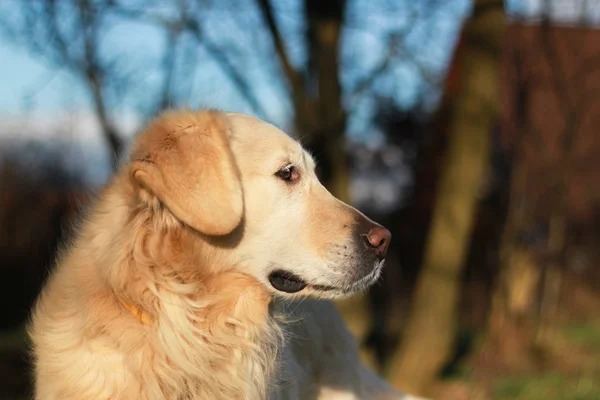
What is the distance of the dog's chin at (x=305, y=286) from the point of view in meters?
3.04

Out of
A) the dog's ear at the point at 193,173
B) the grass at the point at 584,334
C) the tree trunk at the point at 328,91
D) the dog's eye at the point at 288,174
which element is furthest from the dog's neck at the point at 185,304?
the grass at the point at 584,334

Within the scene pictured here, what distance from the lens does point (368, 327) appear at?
7.62 metres

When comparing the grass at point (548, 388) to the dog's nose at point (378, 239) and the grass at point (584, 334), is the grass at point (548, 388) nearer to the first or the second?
the grass at point (584, 334)

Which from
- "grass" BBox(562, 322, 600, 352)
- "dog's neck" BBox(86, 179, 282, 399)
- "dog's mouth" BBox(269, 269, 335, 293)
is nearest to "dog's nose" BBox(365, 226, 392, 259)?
"dog's mouth" BBox(269, 269, 335, 293)

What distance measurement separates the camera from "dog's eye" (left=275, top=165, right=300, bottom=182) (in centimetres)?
308

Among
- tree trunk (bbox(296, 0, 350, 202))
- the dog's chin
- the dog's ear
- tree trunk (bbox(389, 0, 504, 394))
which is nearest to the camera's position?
the dog's ear

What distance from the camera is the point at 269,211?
3.02m

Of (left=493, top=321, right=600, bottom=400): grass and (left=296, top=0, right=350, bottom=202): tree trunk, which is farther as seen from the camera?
(left=296, top=0, right=350, bottom=202): tree trunk

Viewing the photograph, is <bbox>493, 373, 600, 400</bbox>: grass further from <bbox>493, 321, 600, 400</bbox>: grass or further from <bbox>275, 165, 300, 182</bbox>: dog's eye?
<bbox>275, 165, 300, 182</bbox>: dog's eye

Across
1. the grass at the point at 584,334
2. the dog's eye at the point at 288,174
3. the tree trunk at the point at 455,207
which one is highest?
the dog's eye at the point at 288,174

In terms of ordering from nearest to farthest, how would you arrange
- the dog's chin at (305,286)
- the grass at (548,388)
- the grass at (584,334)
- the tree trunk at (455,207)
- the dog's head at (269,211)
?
the dog's head at (269,211) → the dog's chin at (305,286) → the tree trunk at (455,207) → the grass at (548,388) → the grass at (584,334)

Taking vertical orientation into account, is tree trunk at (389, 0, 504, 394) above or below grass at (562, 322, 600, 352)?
above

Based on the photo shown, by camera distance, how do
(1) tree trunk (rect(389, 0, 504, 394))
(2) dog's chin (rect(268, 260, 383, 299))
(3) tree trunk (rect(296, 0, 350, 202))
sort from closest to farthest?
(2) dog's chin (rect(268, 260, 383, 299))
(1) tree trunk (rect(389, 0, 504, 394))
(3) tree trunk (rect(296, 0, 350, 202))

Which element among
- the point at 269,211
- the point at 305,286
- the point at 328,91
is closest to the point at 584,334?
the point at 328,91
